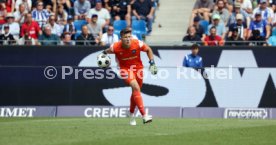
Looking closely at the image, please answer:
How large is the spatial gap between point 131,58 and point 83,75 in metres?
6.05

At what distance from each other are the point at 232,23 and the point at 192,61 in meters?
2.91

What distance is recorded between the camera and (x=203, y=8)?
27.1 metres

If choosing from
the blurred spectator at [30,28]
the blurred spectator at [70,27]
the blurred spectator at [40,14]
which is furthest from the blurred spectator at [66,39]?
the blurred spectator at [40,14]

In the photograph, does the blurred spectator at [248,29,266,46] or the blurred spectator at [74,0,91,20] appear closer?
the blurred spectator at [248,29,266,46]

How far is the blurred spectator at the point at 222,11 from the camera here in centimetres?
2641

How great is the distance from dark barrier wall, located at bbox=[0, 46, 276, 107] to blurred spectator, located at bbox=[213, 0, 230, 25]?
261 centimetres

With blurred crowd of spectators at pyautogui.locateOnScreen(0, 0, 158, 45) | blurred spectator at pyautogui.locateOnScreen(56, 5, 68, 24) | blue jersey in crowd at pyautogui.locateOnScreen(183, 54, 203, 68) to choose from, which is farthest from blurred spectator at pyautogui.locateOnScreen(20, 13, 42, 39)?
blue jersey in crowd at pyautogui.locateOnScreen(183, 54, 203, 68)

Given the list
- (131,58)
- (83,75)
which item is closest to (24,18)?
(83,75)

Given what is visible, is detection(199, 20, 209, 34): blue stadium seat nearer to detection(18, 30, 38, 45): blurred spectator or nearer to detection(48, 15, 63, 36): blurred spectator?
detection(48, 15, 63, 36): blurred spectator

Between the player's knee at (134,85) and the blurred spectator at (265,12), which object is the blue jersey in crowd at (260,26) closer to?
the blurred spectator at (265,12)

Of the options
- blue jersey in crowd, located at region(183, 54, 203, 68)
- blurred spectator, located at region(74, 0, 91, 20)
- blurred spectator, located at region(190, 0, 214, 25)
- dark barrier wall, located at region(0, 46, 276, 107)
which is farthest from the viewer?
blurred spectator, located at region(74, 0, 91, 20)

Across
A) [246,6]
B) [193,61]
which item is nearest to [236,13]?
[246,6]

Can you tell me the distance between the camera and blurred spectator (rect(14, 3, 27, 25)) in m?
27.5

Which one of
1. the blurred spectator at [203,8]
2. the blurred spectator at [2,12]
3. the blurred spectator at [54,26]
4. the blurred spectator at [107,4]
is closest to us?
the blurred spectator at [54,26]
